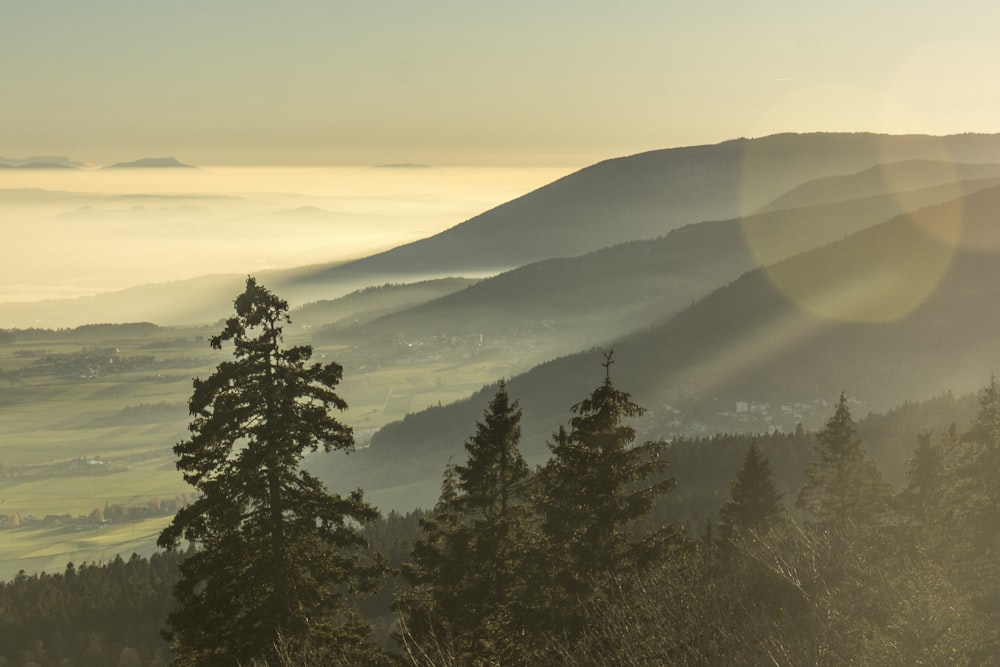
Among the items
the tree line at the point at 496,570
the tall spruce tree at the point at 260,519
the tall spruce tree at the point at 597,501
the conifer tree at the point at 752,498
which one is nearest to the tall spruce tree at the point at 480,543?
the tree line at the point at 496,570

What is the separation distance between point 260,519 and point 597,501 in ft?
35.2

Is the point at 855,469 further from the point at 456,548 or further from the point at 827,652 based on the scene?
the point at 827,652

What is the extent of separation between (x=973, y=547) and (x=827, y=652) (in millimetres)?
29129

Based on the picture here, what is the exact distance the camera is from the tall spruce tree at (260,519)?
86.1 ft

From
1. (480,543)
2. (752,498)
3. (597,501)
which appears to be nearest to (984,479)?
(752,498)

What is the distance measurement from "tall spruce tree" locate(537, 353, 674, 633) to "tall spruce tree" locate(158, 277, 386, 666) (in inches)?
262

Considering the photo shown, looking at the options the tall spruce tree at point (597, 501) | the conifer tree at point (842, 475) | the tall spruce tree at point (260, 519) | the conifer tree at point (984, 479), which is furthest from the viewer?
the conifer tree at point (842, 475)

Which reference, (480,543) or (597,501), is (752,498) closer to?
(597,501)

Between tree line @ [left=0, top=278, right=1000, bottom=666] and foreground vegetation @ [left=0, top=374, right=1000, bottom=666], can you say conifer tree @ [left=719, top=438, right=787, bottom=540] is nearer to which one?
foreground vegetation @ [left=0, top=374, right=1000, bottom=666]

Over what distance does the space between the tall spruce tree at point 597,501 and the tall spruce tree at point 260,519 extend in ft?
21.8

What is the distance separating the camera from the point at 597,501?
30.8 metres

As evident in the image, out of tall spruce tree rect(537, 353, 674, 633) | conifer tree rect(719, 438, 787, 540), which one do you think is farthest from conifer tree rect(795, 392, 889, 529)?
tall spruce tree rect(537, 353, 674, 633)

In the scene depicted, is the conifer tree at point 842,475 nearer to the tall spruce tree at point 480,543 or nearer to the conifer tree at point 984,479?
the conifer tree at point 984,479

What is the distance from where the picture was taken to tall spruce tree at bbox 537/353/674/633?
30.4 metres
